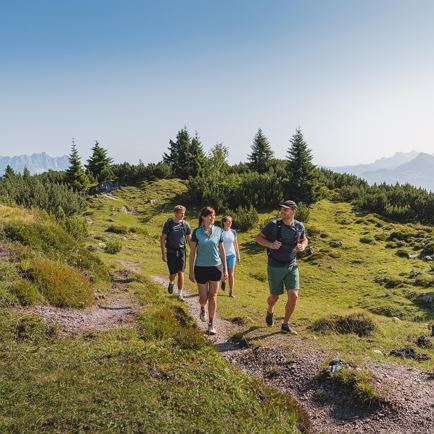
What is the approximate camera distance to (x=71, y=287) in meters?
10.1

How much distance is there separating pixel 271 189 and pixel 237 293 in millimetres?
21534

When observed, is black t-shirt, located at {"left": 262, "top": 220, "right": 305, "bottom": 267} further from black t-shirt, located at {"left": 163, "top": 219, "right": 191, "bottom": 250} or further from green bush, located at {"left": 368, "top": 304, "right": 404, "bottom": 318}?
green bush, located at {"left": 368, "top": 304, "right": 404, "bottom": 318}

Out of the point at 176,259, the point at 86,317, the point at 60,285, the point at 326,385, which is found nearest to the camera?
the point at 326,385

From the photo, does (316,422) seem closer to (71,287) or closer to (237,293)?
(71,287)

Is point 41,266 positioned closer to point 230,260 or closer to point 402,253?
point 230,260

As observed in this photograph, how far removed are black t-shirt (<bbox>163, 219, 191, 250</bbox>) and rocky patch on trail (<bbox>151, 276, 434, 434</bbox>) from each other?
3177 mm

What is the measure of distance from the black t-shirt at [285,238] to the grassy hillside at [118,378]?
2.49 m

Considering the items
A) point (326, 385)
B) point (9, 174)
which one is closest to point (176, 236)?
point (326, 385)

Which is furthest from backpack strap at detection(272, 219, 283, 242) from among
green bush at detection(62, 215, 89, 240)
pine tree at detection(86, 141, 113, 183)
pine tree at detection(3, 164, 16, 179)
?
pine tree at detection(86, 141, 113, 183)

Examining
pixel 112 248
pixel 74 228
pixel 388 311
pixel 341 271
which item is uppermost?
pixel 74 228

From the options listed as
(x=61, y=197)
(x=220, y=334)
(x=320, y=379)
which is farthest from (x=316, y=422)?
(x=61, y=197)

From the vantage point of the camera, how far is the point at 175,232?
37.9 feet

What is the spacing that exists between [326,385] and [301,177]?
3051 cm

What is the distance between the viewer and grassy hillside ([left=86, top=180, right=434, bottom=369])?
10180 mm
